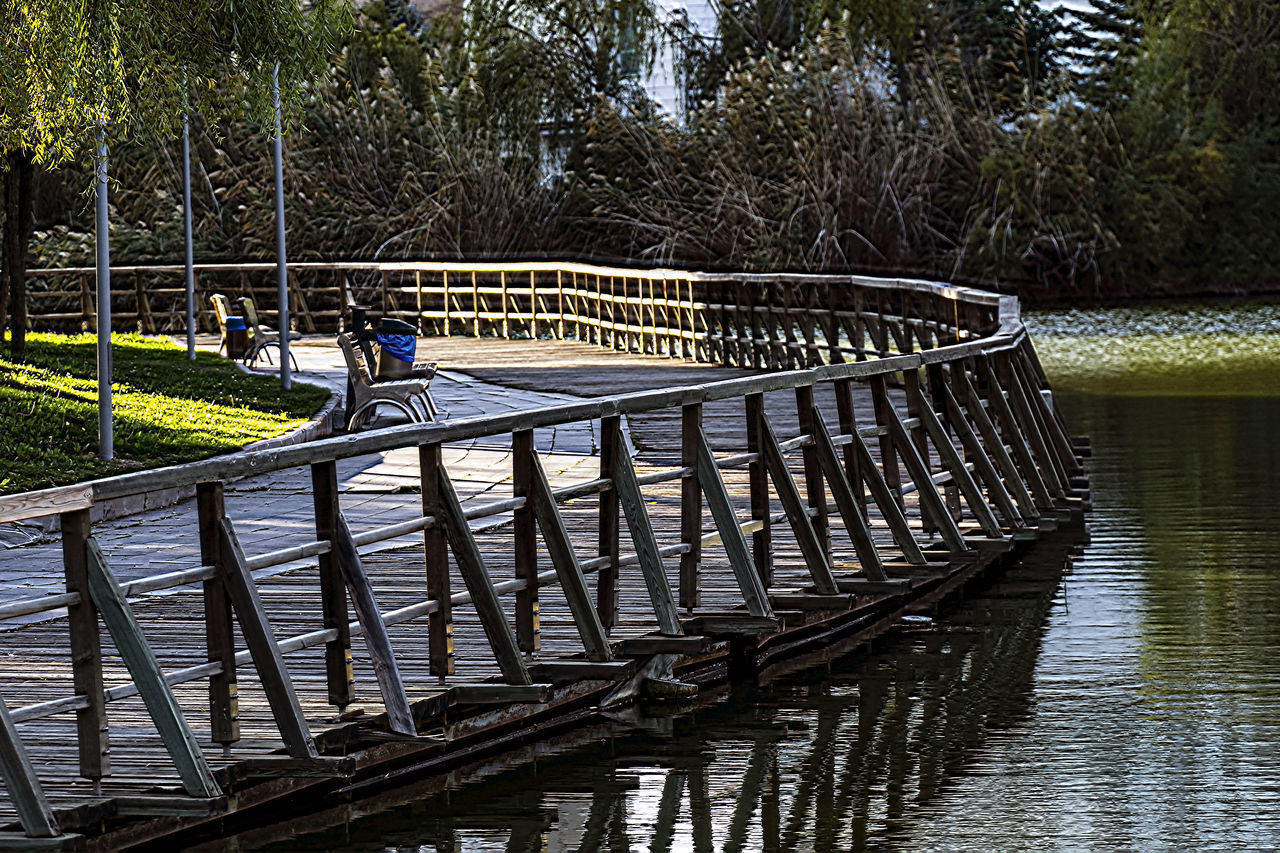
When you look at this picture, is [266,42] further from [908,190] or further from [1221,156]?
[1221,156]

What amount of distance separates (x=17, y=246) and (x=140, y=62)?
8598mm

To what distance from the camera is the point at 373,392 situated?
1603 centimetres

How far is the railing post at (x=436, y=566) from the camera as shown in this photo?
7543 millimetres

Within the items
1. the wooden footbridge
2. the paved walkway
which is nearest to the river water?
the wooden footbridge

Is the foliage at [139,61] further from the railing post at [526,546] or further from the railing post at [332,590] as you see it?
the railing post at [332,590]

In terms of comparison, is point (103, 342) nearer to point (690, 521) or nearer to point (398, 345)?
point (398, 345)

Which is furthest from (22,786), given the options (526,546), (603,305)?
(603,305)

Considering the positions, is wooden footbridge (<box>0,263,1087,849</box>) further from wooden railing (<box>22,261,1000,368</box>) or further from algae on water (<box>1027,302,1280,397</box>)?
algae on water (<box>1027,302,1280,397</box>)

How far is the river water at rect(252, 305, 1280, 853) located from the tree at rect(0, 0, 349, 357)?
639 centimetres

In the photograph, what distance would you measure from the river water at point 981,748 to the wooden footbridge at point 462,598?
28cm

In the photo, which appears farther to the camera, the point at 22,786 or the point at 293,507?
the point at 293,507

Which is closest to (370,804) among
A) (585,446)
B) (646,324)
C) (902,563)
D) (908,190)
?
(902,563)

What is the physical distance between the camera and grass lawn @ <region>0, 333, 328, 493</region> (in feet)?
47.8

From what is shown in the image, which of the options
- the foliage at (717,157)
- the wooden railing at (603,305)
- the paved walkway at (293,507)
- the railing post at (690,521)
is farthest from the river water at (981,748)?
the foliage at (717,157)
